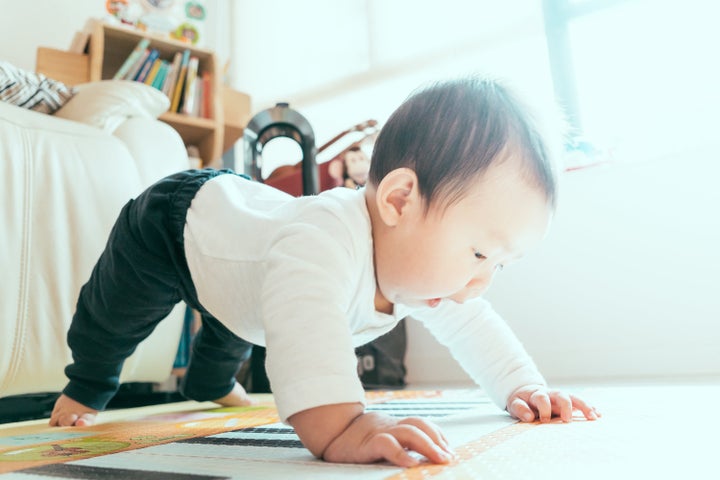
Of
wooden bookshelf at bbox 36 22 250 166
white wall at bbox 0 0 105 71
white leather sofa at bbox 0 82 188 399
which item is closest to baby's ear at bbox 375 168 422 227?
white leather sofa at bbox 0 82 188 399

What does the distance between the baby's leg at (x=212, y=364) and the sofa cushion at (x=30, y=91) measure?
2.56 feet

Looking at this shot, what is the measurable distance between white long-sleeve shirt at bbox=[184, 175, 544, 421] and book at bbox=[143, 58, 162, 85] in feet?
5.46

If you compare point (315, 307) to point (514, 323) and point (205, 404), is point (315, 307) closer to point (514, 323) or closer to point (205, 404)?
point (205, 404)

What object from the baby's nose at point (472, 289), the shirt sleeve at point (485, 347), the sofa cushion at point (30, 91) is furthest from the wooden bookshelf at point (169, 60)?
the baby's nose at point (472, 289)

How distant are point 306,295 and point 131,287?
0.42 m

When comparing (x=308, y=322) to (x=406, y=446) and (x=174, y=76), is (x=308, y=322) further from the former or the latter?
(x=174, y=76)

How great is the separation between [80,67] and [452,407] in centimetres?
200

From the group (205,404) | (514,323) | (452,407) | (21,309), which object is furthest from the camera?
(514,323)

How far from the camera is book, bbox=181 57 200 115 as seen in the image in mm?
2419

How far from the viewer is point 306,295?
56cm

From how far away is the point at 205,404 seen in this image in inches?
50.1

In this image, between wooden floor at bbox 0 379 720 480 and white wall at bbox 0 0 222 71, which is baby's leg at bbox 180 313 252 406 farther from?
white wall at bbox 0 0 222 71

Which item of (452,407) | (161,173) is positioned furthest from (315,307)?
(161,173)

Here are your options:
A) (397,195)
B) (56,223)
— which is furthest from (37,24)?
(397,195)
